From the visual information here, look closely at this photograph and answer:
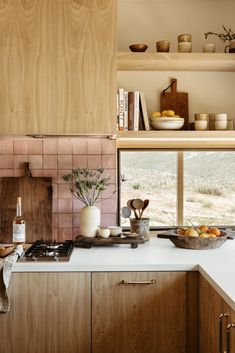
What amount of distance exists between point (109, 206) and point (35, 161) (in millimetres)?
564

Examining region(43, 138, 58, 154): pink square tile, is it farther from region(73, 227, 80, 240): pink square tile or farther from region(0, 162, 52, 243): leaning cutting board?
region(73, 227, 80, 240): pink square tile

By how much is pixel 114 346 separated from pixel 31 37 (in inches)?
67.5

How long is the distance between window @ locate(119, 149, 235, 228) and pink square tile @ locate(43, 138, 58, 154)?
45cm

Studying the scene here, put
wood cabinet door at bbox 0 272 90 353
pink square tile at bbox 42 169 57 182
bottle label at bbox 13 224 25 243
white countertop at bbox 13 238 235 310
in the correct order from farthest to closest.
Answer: pink square tile at bbox 42 169 57 182 < bottle label at bbox 13 224 25 243 < wood cabinet door at bbox 0 272 90 353 < white countertop at bbox 13 238 235 310

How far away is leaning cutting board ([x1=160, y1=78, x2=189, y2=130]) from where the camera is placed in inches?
122

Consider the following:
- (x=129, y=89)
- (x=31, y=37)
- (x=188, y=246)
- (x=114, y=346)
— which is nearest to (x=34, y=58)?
(x=31, y=37)

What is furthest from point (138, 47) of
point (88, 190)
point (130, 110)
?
point (88, 190)

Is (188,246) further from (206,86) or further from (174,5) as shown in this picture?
(174,5)

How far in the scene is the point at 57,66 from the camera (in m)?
2.62

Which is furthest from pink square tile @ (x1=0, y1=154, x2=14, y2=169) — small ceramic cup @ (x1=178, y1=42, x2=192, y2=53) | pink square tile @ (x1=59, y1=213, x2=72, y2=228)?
small ceramic cup @ (x1=178, y1=42, x2=192, y2=53)

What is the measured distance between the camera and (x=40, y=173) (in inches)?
119

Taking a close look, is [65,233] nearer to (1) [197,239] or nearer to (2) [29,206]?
(2) [29,206]

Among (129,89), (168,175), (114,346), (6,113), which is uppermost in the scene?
(129,89)

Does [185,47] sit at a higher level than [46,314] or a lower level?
higher
